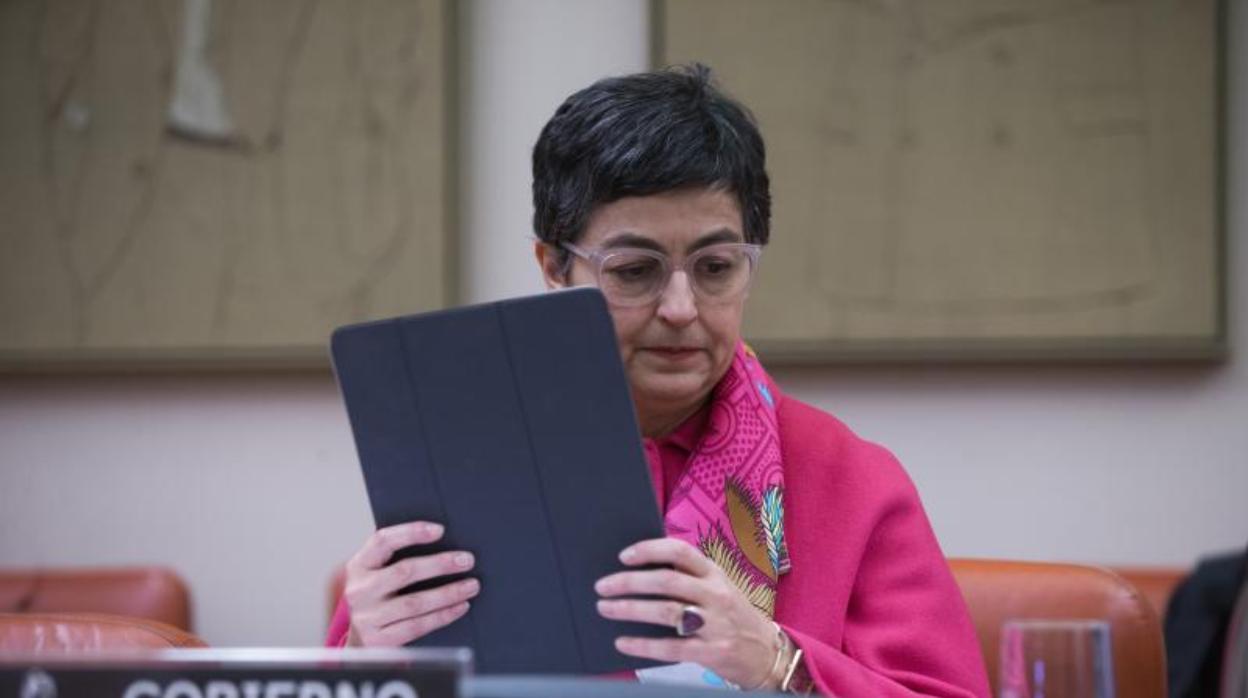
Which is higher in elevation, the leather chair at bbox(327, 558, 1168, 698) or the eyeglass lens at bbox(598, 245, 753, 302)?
the eyeglass lens at bbox(598, 245, 753, 302)

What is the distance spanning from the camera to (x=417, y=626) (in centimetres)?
132

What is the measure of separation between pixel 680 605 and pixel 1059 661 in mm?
399

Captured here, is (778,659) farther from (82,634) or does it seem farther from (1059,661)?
(82,634)

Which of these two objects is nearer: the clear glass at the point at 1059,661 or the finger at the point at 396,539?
the clear glass at the point at 1059,661

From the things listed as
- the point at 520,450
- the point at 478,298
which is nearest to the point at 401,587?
the point at 520,450

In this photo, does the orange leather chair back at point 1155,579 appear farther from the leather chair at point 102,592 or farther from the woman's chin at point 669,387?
the leather chair at point 102,592

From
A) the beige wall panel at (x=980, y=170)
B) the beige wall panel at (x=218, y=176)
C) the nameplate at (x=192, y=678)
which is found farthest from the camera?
the beige wall panel at (x=218, y=176)

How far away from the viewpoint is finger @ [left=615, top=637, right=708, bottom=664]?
4.10ft

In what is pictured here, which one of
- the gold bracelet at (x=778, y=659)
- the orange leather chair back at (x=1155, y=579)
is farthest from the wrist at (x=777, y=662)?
the orange leather chair back at (x=1155, y=579)

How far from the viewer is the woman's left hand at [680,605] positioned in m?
1.23

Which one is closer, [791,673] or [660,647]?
[660,647]

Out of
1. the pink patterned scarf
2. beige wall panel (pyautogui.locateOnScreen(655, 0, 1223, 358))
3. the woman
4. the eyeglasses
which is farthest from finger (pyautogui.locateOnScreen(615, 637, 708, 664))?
beige wall panel (pyautogui.locateOnScreen(655, 0, 1223, 358))

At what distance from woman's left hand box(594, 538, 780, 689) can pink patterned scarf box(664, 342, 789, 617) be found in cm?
30

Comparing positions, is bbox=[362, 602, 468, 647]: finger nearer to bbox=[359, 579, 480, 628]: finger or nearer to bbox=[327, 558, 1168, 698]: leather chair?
bbox=[359, 579, 480, 628]: finger
